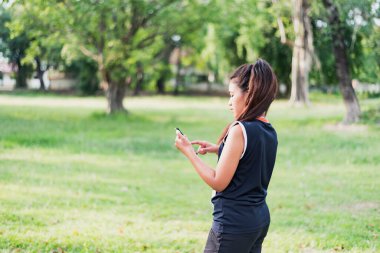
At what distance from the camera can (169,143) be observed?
14961 millimetres

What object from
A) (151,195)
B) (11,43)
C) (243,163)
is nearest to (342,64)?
(151,195)

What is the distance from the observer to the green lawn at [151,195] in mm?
5930

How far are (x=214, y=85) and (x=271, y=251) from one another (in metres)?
60.9

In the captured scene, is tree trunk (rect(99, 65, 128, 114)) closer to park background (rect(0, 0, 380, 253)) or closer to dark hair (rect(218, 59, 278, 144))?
park background (rect(0, 0, 380, 253))

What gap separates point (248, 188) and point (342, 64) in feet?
53.8

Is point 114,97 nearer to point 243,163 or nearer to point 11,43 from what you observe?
point 243,163

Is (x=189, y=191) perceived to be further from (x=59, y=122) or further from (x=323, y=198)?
(x=59, y=122)

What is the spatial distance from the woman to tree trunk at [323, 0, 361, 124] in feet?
51.8

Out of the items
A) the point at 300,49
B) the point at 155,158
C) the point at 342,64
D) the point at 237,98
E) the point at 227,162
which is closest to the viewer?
the point at 227,162

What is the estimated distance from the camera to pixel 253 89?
9.30ft

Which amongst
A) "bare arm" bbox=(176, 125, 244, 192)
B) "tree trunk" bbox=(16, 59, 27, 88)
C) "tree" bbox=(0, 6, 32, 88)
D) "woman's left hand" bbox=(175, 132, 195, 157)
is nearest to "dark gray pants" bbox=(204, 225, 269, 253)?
"bare arm" bbox=(176, 125, 244, 192)

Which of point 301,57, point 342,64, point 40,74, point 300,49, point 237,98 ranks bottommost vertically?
point 40,74

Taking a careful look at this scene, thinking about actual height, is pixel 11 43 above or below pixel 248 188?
above

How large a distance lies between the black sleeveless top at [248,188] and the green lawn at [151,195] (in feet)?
9.42
